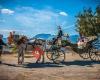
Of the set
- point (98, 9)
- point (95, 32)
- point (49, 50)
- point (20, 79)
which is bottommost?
point (20, 79)

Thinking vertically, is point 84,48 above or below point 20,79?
above

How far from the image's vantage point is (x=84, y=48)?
17.2m

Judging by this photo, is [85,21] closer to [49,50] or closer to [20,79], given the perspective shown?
[49,50]

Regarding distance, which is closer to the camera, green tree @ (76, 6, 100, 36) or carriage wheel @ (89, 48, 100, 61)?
carriage wheel @ (89, 48, 100, 61)

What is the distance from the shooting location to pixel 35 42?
1678cm

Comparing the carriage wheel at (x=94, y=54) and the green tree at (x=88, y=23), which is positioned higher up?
the green tree at (x=88, y=23)

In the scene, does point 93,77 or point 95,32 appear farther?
point 95,32

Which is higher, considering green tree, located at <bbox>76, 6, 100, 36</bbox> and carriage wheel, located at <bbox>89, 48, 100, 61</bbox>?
green tree, located at <bbox>76, 6, 100, 36</bbox>

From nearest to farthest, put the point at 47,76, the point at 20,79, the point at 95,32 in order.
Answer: the point at 20,79, the point at 47,76, the point at 95,32

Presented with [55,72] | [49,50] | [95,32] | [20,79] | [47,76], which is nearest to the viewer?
[20,79]

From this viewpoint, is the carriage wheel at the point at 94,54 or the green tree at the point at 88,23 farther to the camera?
the green tree at the point at 88,23

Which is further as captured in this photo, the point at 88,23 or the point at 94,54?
the point at 88,23

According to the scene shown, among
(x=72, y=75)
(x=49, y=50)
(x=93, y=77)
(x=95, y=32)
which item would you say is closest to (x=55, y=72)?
(x=72, y=75)

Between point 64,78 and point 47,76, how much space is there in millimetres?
758
